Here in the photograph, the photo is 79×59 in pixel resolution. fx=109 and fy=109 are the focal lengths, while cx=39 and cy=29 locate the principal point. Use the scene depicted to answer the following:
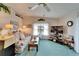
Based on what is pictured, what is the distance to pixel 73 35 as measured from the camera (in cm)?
195

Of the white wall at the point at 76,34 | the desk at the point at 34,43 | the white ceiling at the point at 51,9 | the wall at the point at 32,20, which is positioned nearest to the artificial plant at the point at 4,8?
the white ceiling at the point at 51,9

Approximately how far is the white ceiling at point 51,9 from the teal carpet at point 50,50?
0.54 metres

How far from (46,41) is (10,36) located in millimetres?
662

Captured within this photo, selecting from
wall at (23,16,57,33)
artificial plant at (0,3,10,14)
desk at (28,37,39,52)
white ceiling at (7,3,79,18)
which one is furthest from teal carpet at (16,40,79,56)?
artificial plant at (0,3,10,14)

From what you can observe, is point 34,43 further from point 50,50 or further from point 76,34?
point 76,34

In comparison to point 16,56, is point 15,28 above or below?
→ above

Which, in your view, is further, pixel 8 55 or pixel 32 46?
pixel 32 46

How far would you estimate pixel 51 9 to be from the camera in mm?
1967

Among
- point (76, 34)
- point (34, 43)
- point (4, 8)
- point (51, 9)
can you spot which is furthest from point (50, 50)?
point (4, 8)

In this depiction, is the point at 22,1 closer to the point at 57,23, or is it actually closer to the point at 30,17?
the point at 30,17

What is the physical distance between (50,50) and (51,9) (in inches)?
29.4

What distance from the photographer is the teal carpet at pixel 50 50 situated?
1928 mm

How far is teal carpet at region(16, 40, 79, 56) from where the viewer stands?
193 centimetres

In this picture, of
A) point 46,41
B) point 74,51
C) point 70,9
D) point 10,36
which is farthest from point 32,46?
point 70,9
